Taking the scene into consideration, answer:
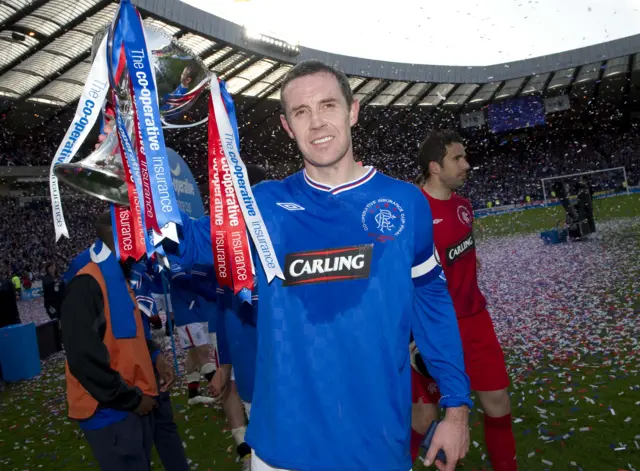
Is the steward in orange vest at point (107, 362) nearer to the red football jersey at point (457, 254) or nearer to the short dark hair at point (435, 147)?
the red football jersey at point (457, 254)

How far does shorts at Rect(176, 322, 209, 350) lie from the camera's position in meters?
6.40

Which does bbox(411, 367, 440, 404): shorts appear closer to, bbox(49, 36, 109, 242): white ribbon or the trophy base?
the trophy base

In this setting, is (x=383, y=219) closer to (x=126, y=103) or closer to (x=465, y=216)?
(x=126, y=103)

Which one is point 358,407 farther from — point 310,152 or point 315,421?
point 310,152

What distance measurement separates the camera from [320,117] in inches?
80.8

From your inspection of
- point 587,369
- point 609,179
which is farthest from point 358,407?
point 609,179

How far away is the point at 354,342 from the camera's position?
6.19ft

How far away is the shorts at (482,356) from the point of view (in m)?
3.58

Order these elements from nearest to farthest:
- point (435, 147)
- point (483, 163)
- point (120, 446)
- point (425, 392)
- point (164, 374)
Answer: point (120, 446) → point (164, 374) → point (425, 392) → point (435, 147) → point (483, 163)

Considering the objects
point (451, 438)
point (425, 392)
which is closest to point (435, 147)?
point (425, 392)

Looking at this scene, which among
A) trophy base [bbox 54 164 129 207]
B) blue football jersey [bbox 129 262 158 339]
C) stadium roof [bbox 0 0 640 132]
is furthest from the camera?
stadium roof [bbox 0 0 640 132]

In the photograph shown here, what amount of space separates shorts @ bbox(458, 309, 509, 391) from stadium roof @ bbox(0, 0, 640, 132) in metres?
18.0

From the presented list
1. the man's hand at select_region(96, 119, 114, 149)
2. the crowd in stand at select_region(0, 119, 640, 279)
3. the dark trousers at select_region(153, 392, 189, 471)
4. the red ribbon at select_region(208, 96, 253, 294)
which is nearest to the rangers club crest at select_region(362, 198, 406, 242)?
the red ribbon at select_region(208, 96, 253, 294)

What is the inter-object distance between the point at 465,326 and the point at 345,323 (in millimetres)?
2046
